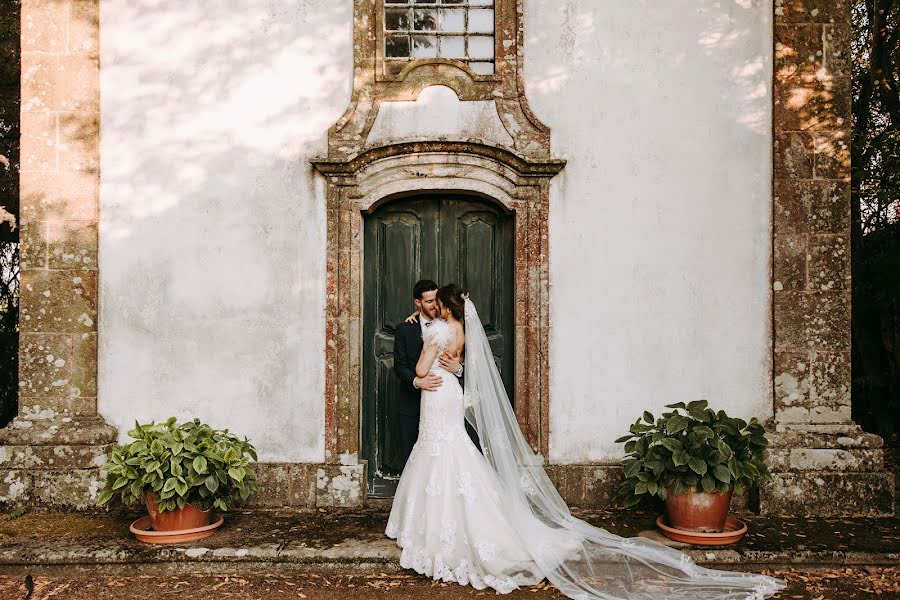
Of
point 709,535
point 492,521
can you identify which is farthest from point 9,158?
point 709,535

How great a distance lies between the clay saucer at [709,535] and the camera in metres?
4.64

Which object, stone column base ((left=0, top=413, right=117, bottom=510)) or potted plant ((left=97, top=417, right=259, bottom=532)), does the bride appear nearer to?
potted plant ((left=97, top=417, right=259, bottom=532))

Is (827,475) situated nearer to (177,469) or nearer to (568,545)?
(568,545)

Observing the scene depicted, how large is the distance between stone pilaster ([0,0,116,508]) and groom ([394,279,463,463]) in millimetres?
2378

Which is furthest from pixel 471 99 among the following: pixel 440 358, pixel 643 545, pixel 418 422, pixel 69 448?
pixel 69 448

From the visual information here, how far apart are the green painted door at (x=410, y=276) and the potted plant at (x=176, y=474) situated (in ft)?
4.18

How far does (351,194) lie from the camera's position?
5.64 m

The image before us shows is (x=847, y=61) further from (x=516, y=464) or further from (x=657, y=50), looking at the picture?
(x=516, y=464)

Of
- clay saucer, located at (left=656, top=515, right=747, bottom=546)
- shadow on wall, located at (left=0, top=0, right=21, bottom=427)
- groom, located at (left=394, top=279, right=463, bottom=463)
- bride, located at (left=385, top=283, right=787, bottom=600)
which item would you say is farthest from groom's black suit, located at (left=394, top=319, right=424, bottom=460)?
shadow on wall, located at (left=0, top=0, right=21, bottom=427)

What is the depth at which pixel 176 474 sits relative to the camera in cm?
462

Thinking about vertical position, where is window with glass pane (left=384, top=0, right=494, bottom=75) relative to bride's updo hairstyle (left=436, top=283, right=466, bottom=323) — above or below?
above

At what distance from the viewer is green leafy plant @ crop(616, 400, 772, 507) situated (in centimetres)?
466

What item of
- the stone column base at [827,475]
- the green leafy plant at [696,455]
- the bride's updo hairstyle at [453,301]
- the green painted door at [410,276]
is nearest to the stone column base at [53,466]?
the green painted door at [410,276]

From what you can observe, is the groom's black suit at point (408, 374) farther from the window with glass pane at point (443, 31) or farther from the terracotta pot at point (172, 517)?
the window with glass pane at point (443, 31)
